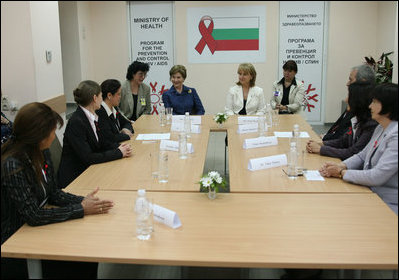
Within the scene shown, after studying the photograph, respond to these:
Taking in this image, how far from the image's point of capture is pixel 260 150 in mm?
3416

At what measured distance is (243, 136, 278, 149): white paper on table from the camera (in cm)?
347

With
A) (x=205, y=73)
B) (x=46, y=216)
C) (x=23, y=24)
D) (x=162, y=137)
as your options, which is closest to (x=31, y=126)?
(x=46, y=216)

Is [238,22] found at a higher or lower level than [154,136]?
higher

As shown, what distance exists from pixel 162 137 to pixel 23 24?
1773 mm

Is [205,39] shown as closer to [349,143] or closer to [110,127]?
[110,127]

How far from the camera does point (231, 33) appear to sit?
7426mm

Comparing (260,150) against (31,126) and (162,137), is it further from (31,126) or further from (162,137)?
(31,126)

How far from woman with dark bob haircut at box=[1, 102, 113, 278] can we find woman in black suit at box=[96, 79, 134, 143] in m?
1.35

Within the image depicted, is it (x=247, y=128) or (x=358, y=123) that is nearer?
(x=358, y=123)

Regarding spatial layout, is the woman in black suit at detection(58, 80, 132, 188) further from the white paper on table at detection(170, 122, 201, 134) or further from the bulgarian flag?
the bulgarian flag

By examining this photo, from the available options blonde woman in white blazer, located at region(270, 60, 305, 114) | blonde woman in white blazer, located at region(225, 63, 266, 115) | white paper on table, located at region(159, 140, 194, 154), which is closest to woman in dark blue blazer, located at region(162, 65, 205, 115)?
blonde woman in white blazer, located at region(225, 63, 266, 115)

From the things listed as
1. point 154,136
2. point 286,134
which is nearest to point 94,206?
point 154,136

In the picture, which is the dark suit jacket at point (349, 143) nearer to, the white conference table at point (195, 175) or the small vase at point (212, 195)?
the white conference table at point (195, 175)

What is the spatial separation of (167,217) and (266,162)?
3.72 ft
